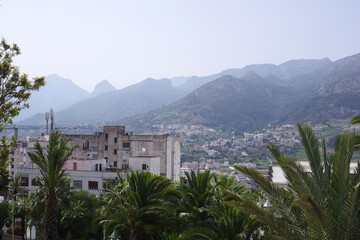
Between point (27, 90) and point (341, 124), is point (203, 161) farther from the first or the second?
point (27, 90)

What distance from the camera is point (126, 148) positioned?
5094 centimetres

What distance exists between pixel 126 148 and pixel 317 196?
42.7 metres

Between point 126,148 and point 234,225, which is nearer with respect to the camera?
point 234,225

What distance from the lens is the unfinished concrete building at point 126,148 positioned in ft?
164

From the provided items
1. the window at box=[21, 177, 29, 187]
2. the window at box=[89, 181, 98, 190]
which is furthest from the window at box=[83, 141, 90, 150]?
the window at box=[89, 181, 98, 190]

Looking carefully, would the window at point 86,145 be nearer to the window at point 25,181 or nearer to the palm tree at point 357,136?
the window at point 25,181

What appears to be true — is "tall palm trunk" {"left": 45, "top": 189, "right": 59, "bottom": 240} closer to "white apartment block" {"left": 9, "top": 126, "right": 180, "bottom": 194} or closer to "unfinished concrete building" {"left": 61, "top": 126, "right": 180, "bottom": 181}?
"white apartment block" {"left": 9, "top": 126, "right": 180, "bottom": 194}

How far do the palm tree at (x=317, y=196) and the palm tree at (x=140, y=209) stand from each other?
8280 millimetres

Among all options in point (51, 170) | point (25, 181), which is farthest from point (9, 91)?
point (25, 181)

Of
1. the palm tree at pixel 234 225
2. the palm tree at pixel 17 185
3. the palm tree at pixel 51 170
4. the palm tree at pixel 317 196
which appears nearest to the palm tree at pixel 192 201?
the palm tree at pixel 234 225

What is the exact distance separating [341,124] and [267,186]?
172 metres

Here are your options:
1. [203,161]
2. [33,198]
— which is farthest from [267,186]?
[203,161]

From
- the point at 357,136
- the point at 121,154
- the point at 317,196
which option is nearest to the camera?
the point at 317,196

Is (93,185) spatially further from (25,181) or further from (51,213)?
(51,213)
